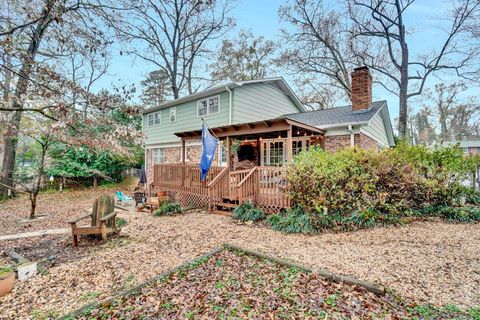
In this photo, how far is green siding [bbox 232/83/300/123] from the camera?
11.6 m

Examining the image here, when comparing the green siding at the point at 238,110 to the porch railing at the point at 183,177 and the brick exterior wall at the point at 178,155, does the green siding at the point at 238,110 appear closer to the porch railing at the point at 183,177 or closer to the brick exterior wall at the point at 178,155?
the brick exterior wall at the point at 178,155

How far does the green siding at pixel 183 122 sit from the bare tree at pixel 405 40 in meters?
9.98

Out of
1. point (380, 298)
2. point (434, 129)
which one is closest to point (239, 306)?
point (380, 298)

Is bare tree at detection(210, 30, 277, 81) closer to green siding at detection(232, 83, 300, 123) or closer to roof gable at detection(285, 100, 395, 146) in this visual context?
green siding at detection(232, 83, 300, 123)

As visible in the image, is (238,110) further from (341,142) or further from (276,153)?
(341,142)

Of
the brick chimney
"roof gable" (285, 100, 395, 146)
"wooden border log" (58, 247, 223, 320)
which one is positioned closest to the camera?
"wooden border log" (58, 247, 223, 320)

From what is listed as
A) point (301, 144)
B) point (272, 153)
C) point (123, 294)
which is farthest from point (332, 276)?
point (272, 153)

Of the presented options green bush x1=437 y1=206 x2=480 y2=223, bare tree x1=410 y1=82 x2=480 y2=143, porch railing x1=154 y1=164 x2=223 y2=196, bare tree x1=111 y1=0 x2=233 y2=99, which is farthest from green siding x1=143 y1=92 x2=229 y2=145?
bare tree x1=410 y1=82 x2=480 y2=143

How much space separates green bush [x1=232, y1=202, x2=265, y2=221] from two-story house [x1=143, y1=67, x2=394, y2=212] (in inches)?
23.9

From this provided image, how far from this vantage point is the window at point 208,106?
12.2 meters

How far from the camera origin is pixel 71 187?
15.7 meters

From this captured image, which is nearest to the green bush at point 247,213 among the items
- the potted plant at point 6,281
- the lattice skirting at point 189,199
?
the lattice skirting at point 189,199

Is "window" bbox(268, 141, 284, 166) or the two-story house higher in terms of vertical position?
the two-story house

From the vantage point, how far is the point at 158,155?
627 inches
